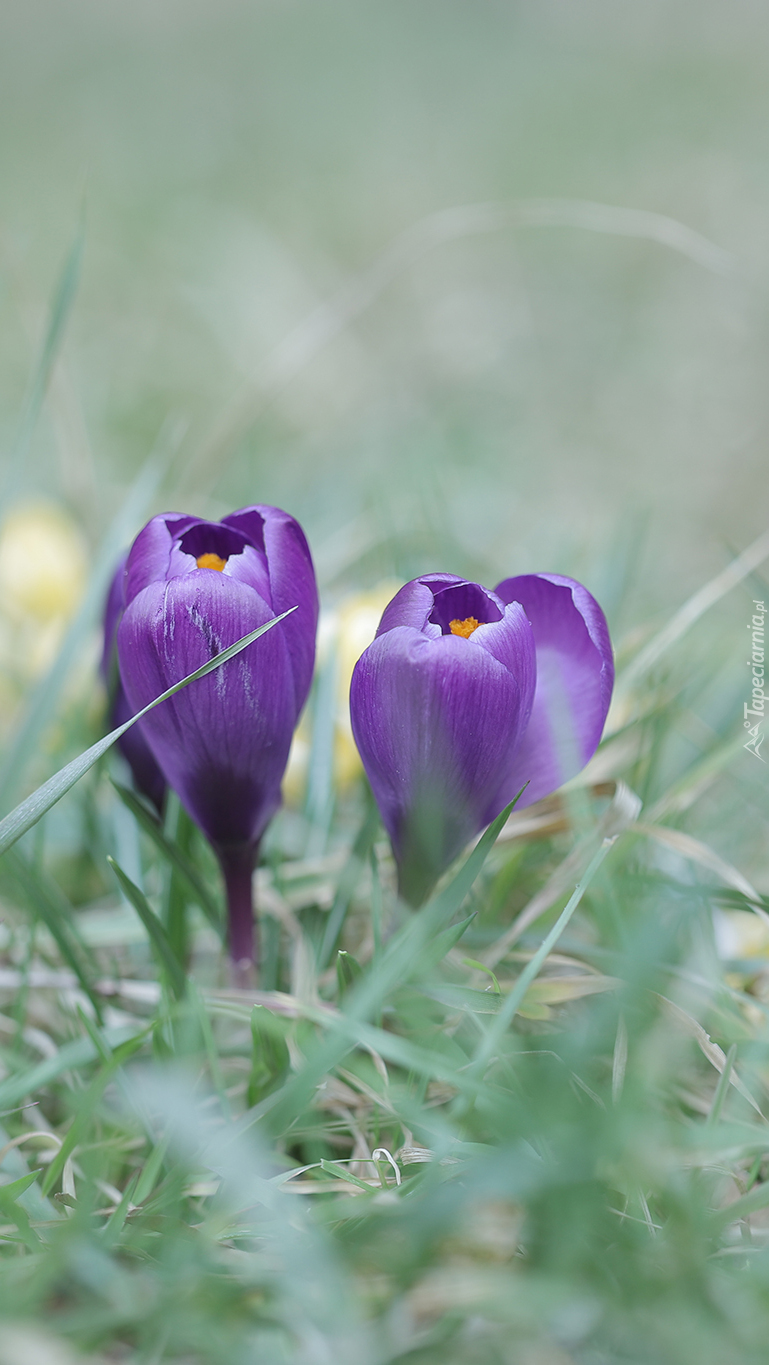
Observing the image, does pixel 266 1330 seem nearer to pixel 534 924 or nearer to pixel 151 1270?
pixel 151 1270

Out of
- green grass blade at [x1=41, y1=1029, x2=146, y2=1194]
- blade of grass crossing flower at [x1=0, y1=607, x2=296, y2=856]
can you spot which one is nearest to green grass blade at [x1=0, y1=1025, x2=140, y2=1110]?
green grass blade at [x1=41, y1=1029, x2=146, y2=1194]

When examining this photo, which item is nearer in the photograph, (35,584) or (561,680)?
(561,680)

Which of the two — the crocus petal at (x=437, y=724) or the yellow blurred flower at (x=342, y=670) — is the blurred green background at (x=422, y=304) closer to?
the yellow blurred flower at (x=342, y=670)

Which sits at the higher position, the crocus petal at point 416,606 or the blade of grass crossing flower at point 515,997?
the crocus petal at point 416,606

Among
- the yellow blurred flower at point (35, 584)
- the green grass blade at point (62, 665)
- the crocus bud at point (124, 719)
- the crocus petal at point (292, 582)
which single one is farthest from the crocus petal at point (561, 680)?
the yellow blurred flower at point (35, 584)

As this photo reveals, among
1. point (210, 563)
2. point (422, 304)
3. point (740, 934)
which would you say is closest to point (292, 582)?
point (210, 563)

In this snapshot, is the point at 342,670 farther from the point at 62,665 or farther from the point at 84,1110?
A: the point at 84,1110

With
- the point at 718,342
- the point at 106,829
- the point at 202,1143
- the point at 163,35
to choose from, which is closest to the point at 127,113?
the point at 163,35

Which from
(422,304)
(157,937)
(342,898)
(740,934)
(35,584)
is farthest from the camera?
(422,304)
